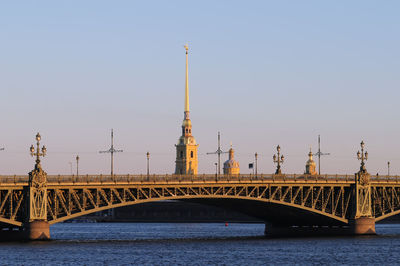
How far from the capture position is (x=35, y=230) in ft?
381

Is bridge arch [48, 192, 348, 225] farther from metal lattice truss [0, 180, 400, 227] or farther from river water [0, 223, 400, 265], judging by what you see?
river water [0, 223, 400, 265]

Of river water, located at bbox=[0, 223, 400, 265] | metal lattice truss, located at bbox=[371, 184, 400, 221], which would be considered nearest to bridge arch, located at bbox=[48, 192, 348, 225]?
river water, located at bbox=[0, 223, 400, 265]

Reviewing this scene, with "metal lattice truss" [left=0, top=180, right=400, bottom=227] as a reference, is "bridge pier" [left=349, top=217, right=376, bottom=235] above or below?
below

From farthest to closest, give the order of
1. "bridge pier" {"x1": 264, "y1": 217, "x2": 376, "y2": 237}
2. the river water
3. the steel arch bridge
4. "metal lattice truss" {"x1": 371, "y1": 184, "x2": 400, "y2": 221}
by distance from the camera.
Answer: "metal lattice truss" {"x1": 371, "y1": 184, "x2": 400, "y2": 221} < "bridge pier" {"x1": 264, "y1": 217, "x2": 376, "y2": 237} < the steel arch bridge < the river water

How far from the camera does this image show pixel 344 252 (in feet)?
359

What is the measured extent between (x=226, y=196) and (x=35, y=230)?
25043mm

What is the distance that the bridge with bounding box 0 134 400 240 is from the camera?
117m

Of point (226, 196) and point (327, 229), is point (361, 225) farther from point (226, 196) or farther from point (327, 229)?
point (226, 196)

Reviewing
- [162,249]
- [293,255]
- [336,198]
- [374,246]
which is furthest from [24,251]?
[336,198]

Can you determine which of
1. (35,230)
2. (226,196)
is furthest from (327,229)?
(35,230)

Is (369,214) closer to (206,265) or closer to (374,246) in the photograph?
(374,246)

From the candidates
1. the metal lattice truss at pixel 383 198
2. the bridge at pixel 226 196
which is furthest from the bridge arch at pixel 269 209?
the metal lattice truss at pixel 383 198

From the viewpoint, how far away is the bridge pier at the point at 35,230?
116 m

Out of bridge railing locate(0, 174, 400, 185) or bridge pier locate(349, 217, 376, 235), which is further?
bridge pier locate(349, 217, 376, 235)
